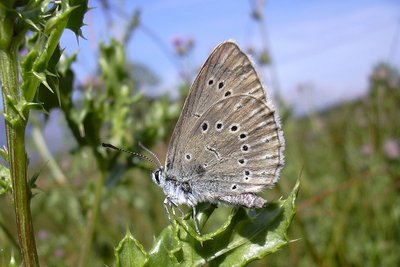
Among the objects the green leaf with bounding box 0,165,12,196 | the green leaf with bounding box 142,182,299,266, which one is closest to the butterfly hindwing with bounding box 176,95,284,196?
the green leaf with bounding box 142,182,299,266

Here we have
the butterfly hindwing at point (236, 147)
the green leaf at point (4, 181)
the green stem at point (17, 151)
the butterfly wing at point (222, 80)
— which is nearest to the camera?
the green stem at point (17, 151)

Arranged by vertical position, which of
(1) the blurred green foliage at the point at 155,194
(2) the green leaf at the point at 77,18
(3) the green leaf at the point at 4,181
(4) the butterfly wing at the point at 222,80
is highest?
(2) the green leaf at the point at 77,18

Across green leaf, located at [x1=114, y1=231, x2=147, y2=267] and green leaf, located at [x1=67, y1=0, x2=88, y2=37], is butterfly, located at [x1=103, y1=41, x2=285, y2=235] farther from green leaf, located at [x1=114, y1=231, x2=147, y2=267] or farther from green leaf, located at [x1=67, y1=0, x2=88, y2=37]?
green leaf, located at [x1=67, y1=0, x2=88, y2=37]

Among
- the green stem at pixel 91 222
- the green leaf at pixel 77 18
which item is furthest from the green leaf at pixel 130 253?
the green stem at pixel 91 222

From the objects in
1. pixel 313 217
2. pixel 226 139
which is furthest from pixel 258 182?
pixel 313 217

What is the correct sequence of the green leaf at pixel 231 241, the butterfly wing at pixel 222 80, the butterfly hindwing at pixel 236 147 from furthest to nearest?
the butterfly hindwing at pixel 236 147 → the butterfly wing at pixel 222 80 → the green leaf at pixel 231 241

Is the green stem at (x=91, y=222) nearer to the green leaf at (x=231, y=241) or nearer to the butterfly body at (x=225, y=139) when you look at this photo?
the butterfly body at (x=225, y=139)

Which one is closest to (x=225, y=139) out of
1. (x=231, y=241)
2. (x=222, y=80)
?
(x=222, y=80)

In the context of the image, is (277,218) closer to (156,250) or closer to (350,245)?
(156,250)

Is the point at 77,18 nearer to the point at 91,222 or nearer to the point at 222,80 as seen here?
the point at 222,80
